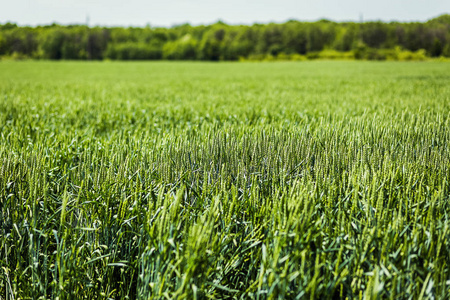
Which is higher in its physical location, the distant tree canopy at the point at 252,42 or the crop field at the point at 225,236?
the distant tree canopy at the point at 252,42

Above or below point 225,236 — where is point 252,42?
above

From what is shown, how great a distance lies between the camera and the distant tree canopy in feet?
281

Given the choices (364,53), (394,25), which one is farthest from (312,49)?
(364,53)

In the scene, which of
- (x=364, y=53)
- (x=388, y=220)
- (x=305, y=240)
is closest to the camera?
(x=305, y=240)

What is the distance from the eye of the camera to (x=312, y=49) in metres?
111

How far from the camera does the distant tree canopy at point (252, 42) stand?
8566cm

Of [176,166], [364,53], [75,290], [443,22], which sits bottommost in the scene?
[75,290]

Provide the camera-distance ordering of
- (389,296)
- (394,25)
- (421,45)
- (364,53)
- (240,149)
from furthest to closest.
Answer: (394,25) → (421,45) → (364,53) → (240,149) → (389,296)

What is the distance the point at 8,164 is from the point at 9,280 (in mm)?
897

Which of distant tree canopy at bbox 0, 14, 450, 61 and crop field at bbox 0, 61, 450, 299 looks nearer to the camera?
crop field at bbox 0, 61, 450, 299

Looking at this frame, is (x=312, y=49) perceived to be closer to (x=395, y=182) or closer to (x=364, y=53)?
(x=364, y=53)

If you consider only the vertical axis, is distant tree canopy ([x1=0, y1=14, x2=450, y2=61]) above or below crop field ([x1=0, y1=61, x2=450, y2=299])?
above

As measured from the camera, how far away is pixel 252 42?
118m

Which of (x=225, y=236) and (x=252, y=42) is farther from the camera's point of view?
(x=252, y=42)
